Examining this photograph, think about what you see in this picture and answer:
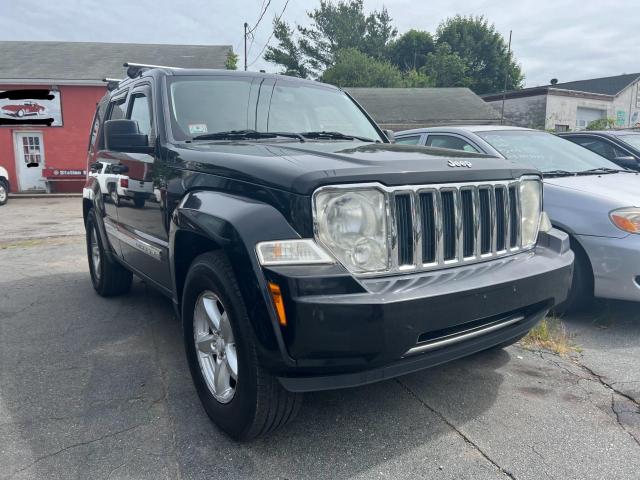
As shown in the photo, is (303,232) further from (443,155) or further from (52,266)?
(52,266)

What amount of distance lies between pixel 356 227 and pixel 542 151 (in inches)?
151

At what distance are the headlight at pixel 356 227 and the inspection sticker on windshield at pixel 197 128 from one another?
60.7 inches

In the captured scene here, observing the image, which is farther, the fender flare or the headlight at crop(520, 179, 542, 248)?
the headlight at crop(520, 179, 542, 248)

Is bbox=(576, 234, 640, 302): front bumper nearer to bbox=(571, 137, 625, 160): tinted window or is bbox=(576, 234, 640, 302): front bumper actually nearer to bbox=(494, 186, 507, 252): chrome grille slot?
bbox=(494, 186, 507, 252): chrome grille slot

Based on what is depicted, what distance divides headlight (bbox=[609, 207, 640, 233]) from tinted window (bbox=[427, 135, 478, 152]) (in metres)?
1.55

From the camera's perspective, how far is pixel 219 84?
3779 mm

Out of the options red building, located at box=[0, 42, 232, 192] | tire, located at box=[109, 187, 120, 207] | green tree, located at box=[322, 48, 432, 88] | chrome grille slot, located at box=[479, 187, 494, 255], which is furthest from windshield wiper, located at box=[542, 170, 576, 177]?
green tree, located at box=[322, 48, 432, 88]

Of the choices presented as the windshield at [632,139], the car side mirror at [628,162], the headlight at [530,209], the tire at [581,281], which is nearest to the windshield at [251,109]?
the headlight at [530,209]

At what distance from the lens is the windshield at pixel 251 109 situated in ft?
11.6

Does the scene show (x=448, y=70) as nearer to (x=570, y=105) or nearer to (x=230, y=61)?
(x=570, y=105)

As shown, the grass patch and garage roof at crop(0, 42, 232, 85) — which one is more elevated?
garage roof at crop(0, 42, 232, 85)

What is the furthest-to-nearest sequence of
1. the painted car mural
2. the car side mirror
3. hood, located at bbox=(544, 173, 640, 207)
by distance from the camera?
the painted car mural, the car side mirror, hood, located at bbox=(544, 173, 640, 207)

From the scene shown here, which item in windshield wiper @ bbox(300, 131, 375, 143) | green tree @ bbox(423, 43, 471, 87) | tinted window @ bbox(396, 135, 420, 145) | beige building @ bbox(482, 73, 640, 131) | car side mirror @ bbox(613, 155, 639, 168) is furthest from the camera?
green tree @ bbox(423, 43, 471, 87)

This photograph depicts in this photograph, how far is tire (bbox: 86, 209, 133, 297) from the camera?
16.5 feet
